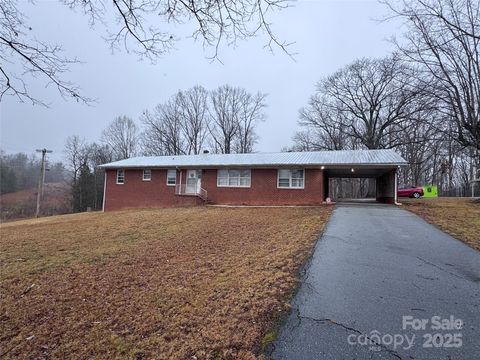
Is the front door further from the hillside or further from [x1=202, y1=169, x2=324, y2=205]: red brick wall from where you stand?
the hillside

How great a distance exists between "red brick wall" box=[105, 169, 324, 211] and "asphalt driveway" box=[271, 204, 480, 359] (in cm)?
1127

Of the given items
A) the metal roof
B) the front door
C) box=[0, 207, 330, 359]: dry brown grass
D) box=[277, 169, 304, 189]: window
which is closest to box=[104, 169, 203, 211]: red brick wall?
the front door

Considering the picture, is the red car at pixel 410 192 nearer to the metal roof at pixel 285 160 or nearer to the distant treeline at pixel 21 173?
the metal roof at pixel 285 160

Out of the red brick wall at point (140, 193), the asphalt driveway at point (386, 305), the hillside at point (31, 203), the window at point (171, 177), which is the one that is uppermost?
the window at point (171, 177)

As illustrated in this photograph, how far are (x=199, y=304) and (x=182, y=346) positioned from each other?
0.92m

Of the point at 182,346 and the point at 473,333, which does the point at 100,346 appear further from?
the point at 473,333

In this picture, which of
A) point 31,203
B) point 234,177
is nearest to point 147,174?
point 234,177

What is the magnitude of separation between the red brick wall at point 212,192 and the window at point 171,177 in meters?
0.28

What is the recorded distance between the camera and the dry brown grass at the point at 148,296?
2.97 meters

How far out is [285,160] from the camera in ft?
60.4

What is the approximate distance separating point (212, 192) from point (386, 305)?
1698cm

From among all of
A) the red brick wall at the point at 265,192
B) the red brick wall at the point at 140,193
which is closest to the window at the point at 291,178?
the red brick wall at the point at 265,192

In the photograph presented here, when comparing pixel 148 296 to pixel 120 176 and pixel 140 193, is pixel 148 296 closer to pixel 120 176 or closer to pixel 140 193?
pixel 140 193

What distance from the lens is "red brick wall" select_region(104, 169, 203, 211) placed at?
2119cm
